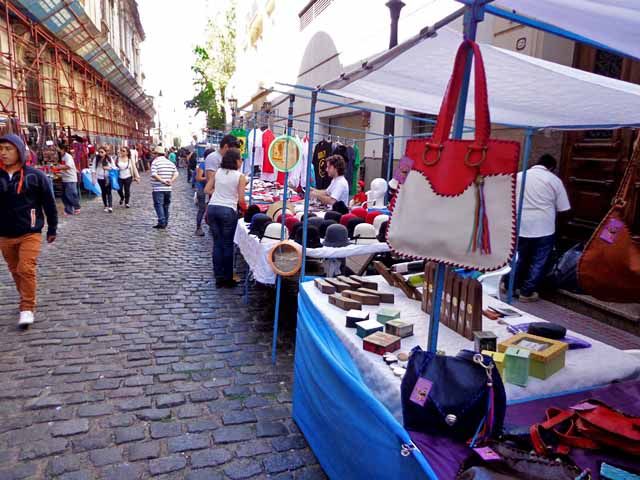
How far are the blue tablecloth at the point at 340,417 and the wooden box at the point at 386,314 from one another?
0.95 ft

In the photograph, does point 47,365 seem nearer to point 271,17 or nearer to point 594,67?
point 594,67

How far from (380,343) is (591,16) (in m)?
1.67

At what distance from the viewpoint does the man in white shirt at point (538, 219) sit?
18.1ft

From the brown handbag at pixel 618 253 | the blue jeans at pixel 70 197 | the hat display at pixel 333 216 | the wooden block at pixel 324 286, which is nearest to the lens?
the brown handbag at pixel 618 253

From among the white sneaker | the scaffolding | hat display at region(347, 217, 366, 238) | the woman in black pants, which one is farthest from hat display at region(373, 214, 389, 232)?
the woman in black pants

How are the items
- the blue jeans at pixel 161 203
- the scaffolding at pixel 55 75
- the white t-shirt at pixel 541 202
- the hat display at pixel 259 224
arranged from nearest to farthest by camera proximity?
the hat display at pixel 259 224 < the white t-shirt at pixel 541 202 < the blue jeans at pixel 161 203 < the scaffolding at pixel 55 75

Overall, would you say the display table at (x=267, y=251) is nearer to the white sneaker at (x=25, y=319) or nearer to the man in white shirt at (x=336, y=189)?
the man in white shirt at (x=336, y=189)

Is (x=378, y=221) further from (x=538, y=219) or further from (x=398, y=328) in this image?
(x=398, y=328)

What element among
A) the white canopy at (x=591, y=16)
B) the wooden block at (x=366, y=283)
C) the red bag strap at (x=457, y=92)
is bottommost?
the wooden block at (x=366, y=283)

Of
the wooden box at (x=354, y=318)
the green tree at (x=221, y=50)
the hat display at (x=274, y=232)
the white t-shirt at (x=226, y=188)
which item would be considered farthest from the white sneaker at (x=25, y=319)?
the green tree at (x=221, y=50)

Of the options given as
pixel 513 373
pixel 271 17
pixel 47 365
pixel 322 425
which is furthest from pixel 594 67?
pixel 271 17

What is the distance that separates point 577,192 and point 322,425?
5277 mm

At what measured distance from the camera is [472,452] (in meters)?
1.60

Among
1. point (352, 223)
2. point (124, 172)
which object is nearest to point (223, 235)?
point (352, 223)
